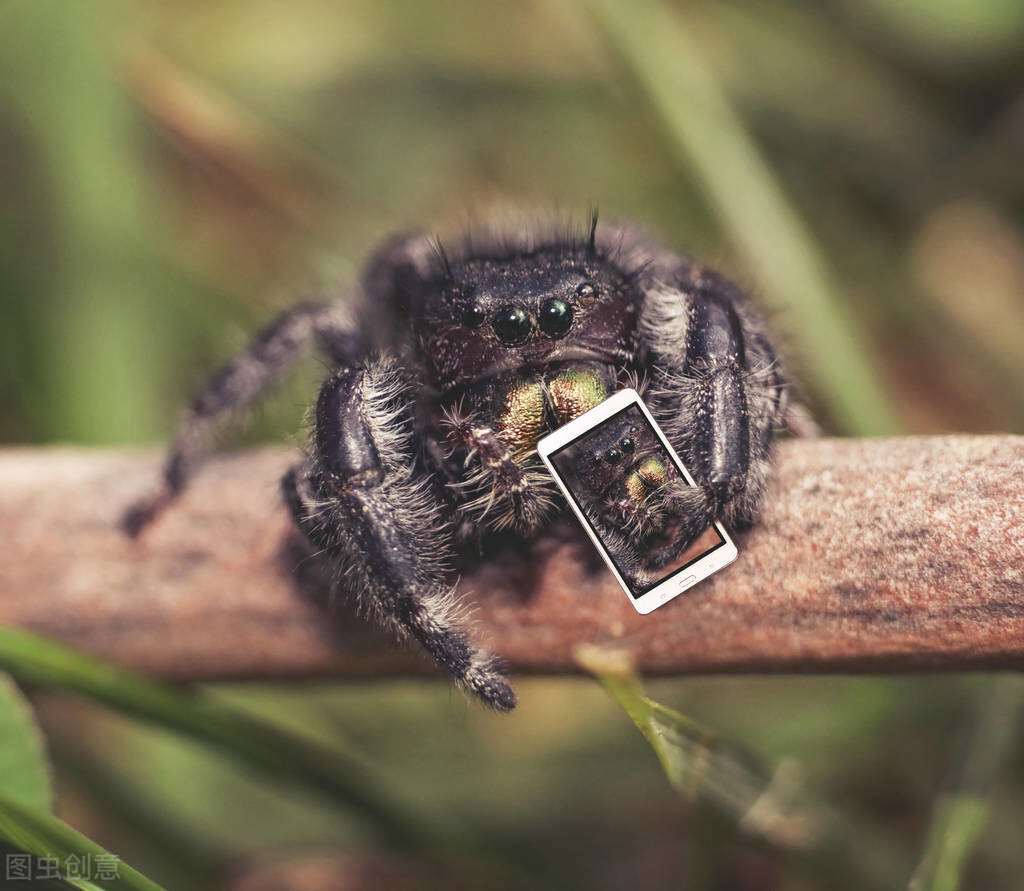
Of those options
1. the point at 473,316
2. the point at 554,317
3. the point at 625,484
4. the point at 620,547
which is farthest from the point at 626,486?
the point at 473,316

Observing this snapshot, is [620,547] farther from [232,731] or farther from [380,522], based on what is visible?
[232,731]

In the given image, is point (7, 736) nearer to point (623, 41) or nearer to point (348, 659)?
point (348, 659)

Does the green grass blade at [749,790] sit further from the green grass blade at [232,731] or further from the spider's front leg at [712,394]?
the green grass blade at [232,731]

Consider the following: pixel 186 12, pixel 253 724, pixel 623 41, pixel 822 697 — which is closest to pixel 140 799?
pixel 253 724

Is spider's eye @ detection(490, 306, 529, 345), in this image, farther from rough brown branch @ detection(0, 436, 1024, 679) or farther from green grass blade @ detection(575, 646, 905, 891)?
green grass blade @ detection(575, 646, 905, 891)

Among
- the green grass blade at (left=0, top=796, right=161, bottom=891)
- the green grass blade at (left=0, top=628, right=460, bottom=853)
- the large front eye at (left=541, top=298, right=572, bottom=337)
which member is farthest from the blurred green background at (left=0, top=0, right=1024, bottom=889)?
the green grass blade at (left=0, top=796, right=161, bottom=891)

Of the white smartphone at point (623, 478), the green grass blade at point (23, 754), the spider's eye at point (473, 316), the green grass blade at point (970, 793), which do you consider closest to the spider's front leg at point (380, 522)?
the spider's eye at point (473, 316)
